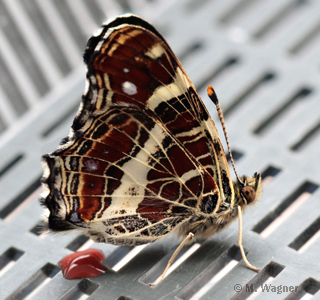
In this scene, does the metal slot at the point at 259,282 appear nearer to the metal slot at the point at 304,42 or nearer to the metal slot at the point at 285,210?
the metal slot at the point at 285,210

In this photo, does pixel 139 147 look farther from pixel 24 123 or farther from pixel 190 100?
pixel 24 123

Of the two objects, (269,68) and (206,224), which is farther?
(269,68)

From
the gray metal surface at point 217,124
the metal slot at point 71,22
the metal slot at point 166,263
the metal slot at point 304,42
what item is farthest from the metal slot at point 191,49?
the metal slot at point 166,263

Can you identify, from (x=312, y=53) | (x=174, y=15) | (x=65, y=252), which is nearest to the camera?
(x=65, y=252)

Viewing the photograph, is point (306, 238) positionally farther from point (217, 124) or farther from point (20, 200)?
point (20, 200)

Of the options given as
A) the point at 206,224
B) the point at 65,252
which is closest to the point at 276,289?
the point at 206,224

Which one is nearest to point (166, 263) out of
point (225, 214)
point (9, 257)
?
point (225, 214)

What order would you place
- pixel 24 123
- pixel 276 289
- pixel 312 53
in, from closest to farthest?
pixel 276 289 → pixel 24 123 → pixel 312 53

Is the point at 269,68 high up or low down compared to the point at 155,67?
down
